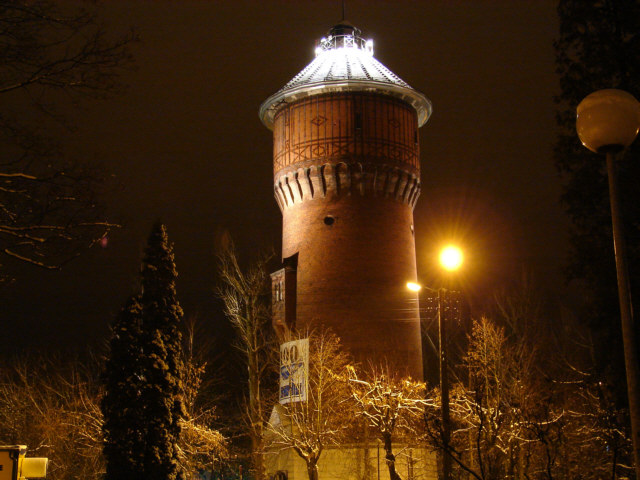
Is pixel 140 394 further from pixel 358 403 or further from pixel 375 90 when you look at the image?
pixel 375 90

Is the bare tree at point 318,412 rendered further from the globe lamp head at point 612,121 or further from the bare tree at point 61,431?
the globe lamp head at point 612,121

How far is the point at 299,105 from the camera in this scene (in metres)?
36.4

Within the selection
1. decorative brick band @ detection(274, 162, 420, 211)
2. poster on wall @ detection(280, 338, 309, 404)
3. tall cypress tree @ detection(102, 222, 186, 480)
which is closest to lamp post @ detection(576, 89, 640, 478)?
tall cypress tree @ detection(102, 222, 186, 480)

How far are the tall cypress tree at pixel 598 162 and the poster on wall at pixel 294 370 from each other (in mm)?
11067

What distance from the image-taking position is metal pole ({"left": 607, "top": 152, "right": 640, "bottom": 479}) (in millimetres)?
7801

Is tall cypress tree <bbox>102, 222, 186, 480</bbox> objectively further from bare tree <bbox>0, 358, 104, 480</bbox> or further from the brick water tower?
the brick water tower

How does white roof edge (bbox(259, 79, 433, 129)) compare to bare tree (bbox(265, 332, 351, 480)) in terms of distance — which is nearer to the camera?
bare tree (bbox(265, 332, 351, 480))

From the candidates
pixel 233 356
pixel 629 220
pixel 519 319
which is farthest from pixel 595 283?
pixel 233 356

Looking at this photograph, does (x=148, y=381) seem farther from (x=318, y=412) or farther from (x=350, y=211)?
(x=350, y=211)

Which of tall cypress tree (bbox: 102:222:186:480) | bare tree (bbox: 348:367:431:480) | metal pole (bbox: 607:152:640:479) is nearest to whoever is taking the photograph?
metal pole (bbox: 607:152:640:479)

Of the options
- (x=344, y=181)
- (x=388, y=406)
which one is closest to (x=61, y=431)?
(x=388, y=406)

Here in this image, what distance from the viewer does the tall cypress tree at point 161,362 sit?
23453mm

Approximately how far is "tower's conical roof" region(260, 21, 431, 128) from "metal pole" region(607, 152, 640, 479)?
91.7 ft

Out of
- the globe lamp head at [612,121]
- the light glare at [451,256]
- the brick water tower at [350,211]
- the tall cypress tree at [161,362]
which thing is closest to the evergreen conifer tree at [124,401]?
the tall cypress tree at [161,362]
